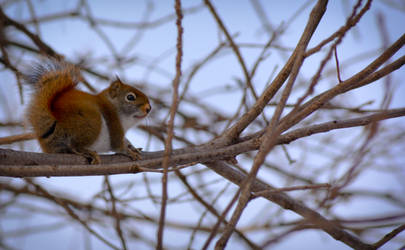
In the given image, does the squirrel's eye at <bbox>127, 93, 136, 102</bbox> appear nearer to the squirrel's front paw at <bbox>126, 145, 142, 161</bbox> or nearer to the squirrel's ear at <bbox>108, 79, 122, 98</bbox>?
the squirrel's ear at <bbox>108, 79, 122, 98</bbox>

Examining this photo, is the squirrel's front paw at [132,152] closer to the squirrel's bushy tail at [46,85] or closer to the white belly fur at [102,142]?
the white belly fur at [102,142]

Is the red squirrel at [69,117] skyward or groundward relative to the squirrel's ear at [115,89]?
groundward

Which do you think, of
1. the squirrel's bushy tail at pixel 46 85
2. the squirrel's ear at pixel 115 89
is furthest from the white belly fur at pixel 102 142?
the squirrel's ear at pixel 115 89

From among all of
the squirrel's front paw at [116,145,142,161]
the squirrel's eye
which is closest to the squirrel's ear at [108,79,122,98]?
the squirrel's eye

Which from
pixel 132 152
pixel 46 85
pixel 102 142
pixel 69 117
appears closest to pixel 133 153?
pixel 132 152

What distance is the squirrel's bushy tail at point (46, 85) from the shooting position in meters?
1.43

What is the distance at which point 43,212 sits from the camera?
2377 mm

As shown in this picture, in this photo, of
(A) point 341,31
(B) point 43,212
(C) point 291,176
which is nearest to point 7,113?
(B) point 43,212

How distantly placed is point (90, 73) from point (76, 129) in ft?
3.11

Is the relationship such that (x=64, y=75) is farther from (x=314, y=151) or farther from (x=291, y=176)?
(x=314, y=151)

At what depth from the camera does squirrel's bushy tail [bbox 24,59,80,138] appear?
143cm

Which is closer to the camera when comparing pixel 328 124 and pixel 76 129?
pixel 328 124

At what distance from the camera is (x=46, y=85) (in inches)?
58.6

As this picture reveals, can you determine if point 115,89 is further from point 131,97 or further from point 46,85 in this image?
point 46,85
